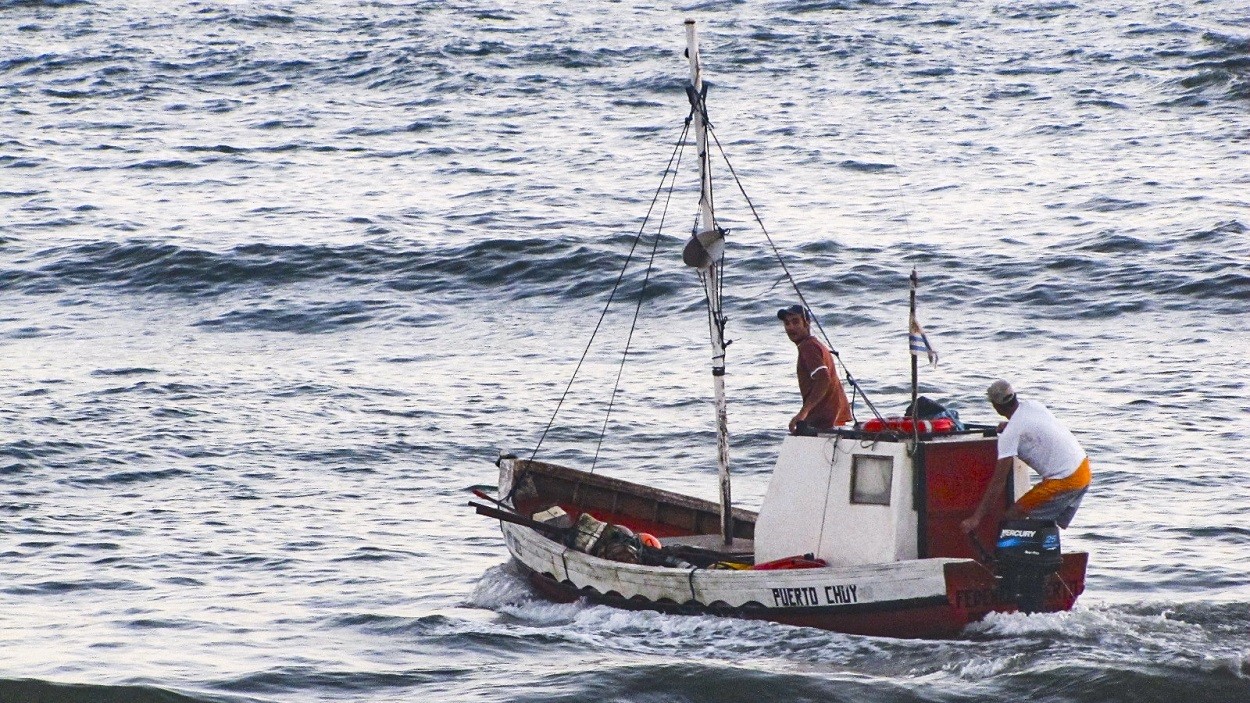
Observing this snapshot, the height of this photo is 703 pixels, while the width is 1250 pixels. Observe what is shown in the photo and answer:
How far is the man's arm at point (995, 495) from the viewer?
13.3 meters

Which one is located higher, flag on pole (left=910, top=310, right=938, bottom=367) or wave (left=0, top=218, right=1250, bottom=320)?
flag on pole (left=910, top=310, right=938, bottom=367)

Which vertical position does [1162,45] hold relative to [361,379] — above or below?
above

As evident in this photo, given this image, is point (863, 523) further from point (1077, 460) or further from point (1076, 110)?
point (1076, 110)

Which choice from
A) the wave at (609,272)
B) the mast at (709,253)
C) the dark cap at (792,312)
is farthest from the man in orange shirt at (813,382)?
the wave at (609,272)

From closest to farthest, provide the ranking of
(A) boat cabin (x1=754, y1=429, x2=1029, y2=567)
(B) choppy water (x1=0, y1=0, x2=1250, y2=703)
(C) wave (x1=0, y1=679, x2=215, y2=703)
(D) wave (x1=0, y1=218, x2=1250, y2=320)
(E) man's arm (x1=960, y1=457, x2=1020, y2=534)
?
(C) wave (x1=0, y1=679, x2=215, y2=703), (E) man's arm (x1=960, y1=457, x2=1020, y2=534), (A) boat cabin (x1=754, y1=429, x2=1029, y2=567), (B) choppy water (x1=0, y1=0, x2=1250, y2=703), (D) wave (x1=0, y1=218, x2=1250, y2=320)

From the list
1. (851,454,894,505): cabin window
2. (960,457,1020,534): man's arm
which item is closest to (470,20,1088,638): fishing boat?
(851,454,894,505): cabin window

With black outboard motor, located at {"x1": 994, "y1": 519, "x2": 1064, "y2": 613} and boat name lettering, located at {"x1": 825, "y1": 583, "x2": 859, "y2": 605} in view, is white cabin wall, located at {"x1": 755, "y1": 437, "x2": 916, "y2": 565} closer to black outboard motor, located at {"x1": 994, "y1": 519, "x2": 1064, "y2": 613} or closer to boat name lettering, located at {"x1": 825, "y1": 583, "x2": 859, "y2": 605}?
boat name lettering, located at {"x1": 825, "y1": 583, "x2": 859, "y2": 605}

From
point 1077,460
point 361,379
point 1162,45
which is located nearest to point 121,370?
point 361,379

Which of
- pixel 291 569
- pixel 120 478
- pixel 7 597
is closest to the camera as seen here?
pixel 7 597

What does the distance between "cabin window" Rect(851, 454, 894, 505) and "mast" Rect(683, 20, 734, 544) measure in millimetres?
1738

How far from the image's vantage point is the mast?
14930 mm

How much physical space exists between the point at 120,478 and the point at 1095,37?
38.6m

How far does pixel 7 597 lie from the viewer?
624 inches

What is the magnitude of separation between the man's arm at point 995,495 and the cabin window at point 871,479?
0.69 metres
